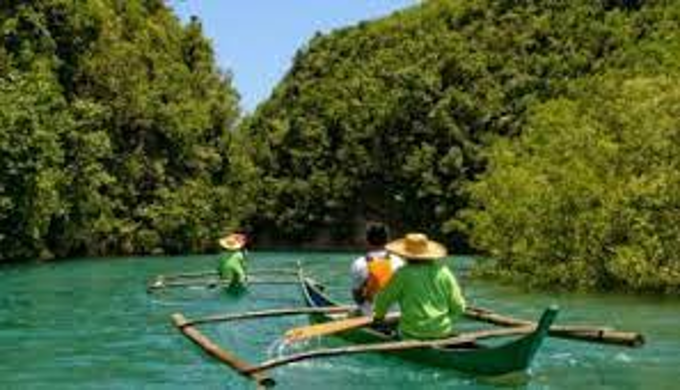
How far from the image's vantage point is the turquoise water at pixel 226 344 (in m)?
16.5

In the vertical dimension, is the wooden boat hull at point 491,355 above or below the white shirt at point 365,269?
below

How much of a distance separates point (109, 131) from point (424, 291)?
4682 centimetres

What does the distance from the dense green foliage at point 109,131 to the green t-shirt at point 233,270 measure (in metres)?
17.5

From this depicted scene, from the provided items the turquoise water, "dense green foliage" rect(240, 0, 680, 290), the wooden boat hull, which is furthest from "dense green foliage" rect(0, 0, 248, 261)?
the wooden boat hull

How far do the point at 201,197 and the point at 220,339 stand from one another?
142 ft

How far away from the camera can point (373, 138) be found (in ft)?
254

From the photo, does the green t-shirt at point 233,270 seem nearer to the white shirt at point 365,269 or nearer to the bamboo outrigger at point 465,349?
the white shirt at point 365,269

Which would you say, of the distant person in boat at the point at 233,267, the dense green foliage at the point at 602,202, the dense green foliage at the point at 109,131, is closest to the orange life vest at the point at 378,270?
the dense green foliage at the point at 602,202

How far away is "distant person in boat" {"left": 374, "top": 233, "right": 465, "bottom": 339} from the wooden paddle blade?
3.64ft

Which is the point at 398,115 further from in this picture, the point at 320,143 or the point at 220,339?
the point at 220,339

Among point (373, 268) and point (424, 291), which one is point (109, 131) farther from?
point (424, 291)

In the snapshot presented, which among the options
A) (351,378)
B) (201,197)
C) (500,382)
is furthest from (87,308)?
(201,197)

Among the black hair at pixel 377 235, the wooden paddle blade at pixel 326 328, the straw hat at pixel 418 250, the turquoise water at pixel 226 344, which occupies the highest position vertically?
the black hair at pixel 377 235

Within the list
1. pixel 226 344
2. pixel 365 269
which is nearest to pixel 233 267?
pixel 226 344
